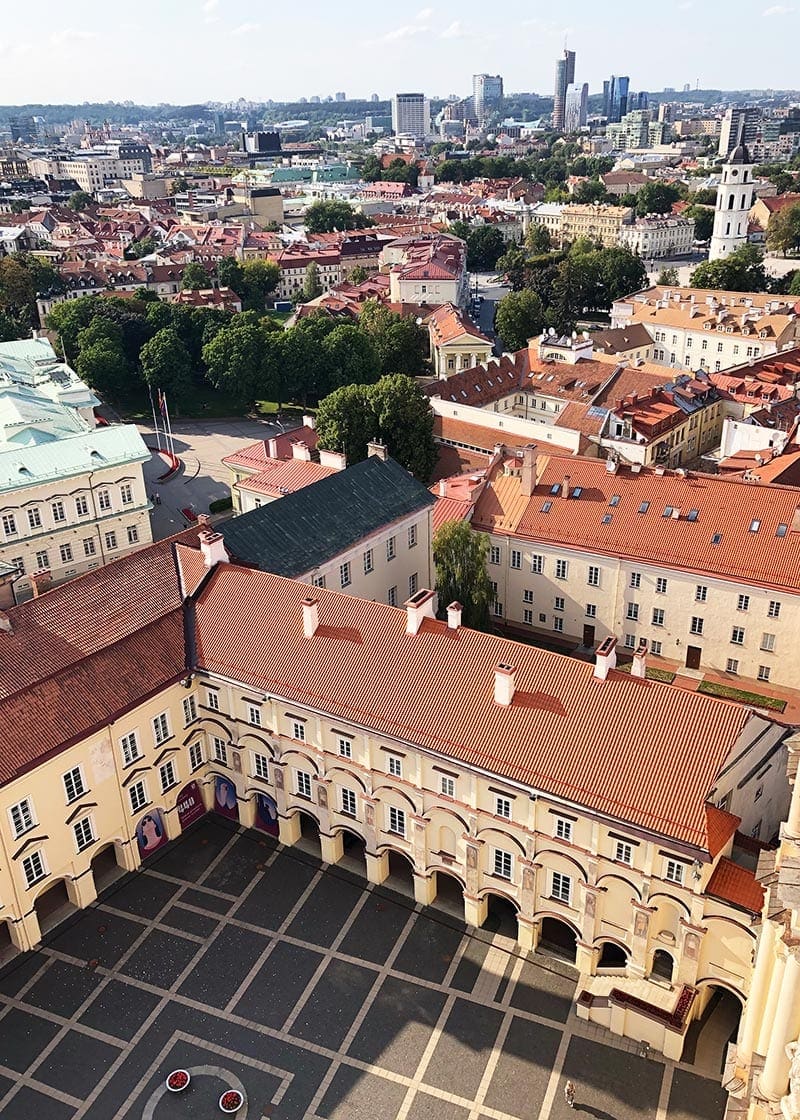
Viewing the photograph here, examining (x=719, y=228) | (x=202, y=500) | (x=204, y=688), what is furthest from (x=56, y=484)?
(x=719, y=228)

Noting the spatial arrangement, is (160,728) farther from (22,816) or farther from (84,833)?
Result: (22,816)

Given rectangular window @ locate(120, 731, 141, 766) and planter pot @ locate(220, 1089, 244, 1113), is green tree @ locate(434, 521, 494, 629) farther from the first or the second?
planter pot @ locate(220, 1089, 244, 1113)

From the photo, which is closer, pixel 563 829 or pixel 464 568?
pixel 563 829

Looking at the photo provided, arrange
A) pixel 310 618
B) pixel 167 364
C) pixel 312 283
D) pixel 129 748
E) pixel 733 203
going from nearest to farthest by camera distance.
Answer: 1. pixel 129 748
2. pixel 310 618
3. pixel 167 364
4. pixel 733 203
5. pixel 312 283

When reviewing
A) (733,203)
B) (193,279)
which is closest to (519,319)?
(733,203)

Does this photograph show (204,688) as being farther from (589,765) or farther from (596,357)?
(596,357)
